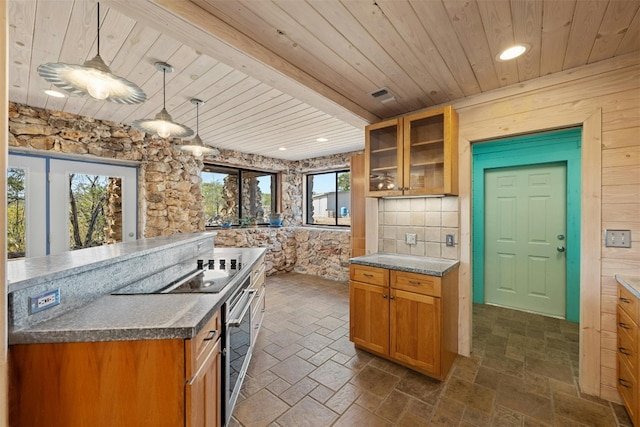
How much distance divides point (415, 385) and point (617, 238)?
69.8 inches

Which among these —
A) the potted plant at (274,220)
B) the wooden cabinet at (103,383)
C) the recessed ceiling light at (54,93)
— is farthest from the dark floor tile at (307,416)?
the potted plant at (274,220)

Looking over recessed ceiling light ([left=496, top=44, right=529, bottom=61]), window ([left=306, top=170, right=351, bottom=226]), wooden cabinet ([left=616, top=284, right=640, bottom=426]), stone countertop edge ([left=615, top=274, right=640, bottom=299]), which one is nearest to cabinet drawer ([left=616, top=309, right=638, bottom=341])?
wooden cabinet ([left=616, top=284, right=640, bottom=426])

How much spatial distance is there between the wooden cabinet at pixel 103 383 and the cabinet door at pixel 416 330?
1.65 m

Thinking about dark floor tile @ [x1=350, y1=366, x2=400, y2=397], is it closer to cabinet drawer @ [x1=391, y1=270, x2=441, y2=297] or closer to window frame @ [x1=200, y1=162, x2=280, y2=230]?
cabinet drawer @ [x1=391, y1=270, x2=441, y2=297]

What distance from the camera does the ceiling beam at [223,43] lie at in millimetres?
1258

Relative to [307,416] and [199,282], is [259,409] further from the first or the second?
[199,282]

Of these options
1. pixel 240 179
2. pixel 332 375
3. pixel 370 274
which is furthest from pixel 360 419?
pixel 240 179

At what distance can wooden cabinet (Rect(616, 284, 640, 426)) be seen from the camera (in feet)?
4.89

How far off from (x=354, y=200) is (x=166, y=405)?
10.8 ft

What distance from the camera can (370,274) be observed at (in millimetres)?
2393

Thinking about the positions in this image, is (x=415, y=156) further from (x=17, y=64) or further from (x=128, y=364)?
(x=17, y=64)

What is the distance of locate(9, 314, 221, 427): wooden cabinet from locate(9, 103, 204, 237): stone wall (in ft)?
9.67

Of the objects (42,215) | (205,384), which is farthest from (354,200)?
(42,215)

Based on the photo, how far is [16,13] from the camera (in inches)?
58.4
